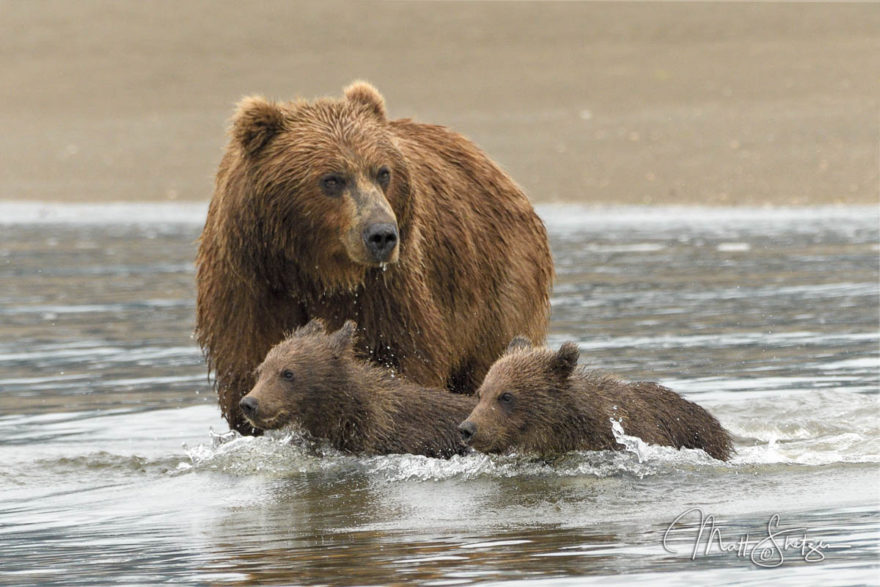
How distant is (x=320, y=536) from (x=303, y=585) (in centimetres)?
105

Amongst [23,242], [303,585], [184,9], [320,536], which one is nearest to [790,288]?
[320,536]

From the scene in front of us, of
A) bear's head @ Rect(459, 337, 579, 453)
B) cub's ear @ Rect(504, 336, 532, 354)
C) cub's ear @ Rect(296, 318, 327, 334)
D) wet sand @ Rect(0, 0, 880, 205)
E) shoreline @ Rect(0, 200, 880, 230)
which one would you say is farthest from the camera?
wet sand @ Rect(0, 0, 880, 205)

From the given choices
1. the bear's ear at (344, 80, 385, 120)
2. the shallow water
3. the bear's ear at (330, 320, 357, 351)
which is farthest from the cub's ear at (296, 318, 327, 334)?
the bear's ear at (344, 80, 385, 120)

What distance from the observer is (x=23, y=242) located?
24312 mm

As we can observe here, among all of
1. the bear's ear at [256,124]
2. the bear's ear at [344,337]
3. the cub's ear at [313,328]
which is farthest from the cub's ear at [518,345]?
the bear's ear at [256,124]

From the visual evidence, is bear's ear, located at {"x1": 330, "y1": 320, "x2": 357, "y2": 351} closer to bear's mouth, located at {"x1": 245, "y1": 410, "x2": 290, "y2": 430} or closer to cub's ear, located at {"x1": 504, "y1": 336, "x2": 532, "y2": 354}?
bear's mouth, located at {"x1": 245, "y1": 410, "x2": 290, "y2": 430}

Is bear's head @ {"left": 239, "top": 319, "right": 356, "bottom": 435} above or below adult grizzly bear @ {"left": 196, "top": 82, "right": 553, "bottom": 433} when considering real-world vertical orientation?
below

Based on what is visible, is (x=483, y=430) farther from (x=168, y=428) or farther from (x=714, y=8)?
(x=714, y=8)

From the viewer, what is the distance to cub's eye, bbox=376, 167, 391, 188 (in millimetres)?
7996

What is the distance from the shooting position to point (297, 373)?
823cm

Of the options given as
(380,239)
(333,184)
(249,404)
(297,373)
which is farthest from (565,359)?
(249,404)

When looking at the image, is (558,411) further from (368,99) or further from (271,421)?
(368,99)

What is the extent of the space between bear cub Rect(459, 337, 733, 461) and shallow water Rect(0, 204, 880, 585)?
155 millimetres

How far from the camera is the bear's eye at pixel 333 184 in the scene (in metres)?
7.89
